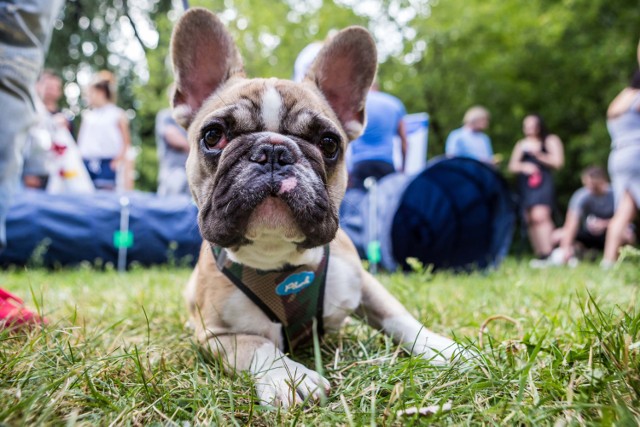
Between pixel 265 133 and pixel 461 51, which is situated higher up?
pixel 461 51

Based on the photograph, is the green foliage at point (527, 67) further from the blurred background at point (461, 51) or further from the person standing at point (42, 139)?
the person standing at point (42, 139)

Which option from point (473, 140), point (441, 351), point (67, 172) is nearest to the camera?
point (441, 351)

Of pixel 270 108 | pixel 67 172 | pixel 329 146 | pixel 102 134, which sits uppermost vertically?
pixel 270 108

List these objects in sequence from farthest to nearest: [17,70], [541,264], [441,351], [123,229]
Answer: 1. [541,264]
2. [123,229]
3. [17,70]
4. [441,351]

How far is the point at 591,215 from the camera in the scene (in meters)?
10.4

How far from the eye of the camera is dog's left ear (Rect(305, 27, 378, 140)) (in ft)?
8.95

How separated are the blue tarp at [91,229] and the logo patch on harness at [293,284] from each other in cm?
416

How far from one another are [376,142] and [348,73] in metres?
3.27

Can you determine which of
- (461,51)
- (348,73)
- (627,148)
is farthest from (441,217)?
(461,51)

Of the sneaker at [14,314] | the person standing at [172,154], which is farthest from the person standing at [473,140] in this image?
the sneaker at [14,314]

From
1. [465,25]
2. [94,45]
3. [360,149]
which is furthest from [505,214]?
[94,45]

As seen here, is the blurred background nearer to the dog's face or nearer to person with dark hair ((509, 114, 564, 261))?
person with dark hair ((509, 114, 564, 261))

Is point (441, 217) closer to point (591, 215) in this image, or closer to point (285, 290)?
point (285, 290)

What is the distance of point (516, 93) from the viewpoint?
1634 cm
